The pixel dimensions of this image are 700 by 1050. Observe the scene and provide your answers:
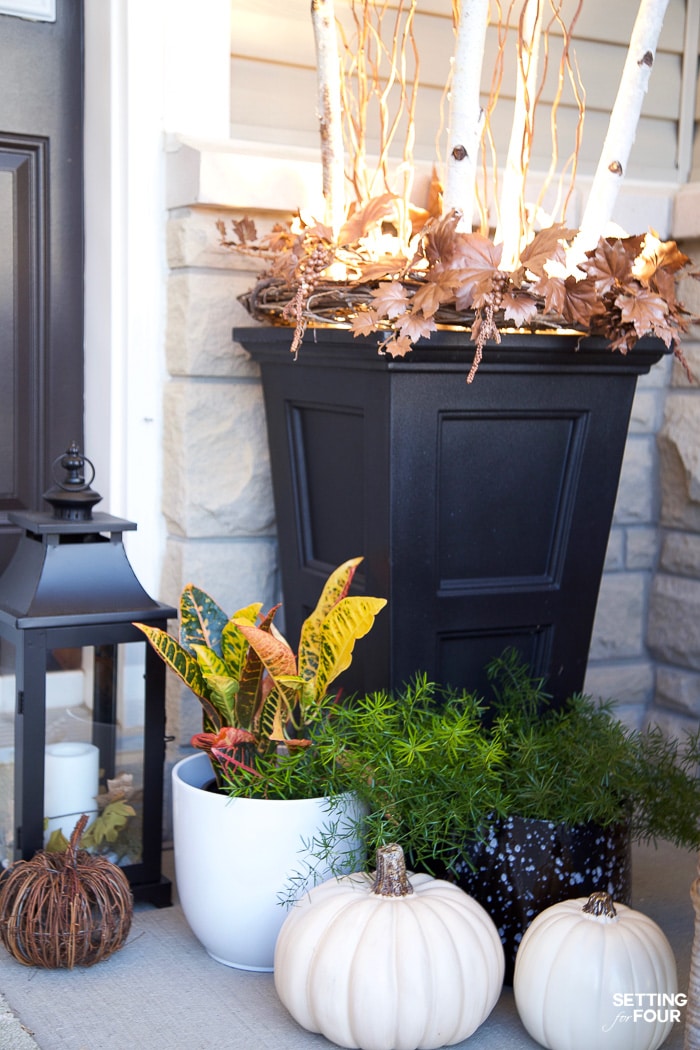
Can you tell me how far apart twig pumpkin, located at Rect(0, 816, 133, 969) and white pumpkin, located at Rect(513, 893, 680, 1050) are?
0.63 m

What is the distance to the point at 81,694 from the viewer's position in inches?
78.6

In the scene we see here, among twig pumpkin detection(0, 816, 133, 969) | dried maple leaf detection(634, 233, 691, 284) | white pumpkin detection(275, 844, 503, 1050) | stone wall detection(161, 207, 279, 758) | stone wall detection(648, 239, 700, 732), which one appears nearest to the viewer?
white pumpkin detection(275, 844, 503, 1050)

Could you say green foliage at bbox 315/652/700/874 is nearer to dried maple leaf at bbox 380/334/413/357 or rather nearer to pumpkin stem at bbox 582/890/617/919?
pumpkin stem at bbox 582/890/617/919

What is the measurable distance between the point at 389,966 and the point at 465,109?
53.4 inches

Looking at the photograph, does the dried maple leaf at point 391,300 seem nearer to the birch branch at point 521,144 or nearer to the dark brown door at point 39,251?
the birch branch at point 521,144

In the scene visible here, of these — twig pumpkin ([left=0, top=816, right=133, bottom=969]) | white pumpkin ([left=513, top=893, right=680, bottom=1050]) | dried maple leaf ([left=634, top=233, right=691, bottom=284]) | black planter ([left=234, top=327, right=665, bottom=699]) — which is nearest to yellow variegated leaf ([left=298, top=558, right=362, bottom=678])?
black planter ([left=234, top=327, right=665, bottom=699])

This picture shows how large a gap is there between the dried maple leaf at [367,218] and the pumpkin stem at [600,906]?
1.13m

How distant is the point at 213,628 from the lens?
1986 millimetres

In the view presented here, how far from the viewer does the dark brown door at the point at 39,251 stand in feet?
7.75

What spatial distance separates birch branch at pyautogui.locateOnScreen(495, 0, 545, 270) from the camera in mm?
2029

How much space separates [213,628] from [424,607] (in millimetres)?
358

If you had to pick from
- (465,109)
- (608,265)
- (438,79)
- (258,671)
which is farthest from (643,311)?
(438,79)

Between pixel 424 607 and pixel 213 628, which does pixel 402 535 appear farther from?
pixel 213 628

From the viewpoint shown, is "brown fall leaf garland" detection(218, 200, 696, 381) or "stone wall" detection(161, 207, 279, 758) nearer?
"brown fall leaf garland" detection(218, 200, 696, 381)
